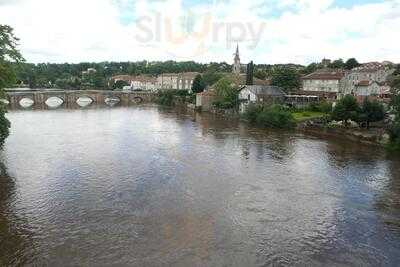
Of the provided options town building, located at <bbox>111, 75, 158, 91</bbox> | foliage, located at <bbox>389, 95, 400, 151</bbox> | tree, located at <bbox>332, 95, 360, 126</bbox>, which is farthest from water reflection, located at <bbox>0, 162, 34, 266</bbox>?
town building, located at <bbox>111, 75, 158, 91</bbox>

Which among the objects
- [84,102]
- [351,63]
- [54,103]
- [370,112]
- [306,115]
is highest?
[351,63]

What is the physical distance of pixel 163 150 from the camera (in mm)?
38188

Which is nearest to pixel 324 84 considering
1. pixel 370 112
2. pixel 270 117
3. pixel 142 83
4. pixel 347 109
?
pixel 270 117

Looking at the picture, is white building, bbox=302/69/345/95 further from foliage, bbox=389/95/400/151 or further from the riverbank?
foliage, bbox=389/95/400/151

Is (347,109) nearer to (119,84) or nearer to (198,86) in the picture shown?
(198,86)

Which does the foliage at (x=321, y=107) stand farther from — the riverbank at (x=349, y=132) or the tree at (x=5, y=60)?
the tree at (x=5, y=60)

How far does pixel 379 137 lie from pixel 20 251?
3392 centimetres

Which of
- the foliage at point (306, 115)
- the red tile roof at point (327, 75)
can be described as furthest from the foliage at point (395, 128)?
the red tile roof at point (327, 75)

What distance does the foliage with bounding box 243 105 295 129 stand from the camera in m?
52.8

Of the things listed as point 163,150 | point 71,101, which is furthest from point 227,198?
point 71,101

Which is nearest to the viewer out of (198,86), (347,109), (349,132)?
(349,132)

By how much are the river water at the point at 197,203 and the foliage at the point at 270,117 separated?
10.8 meters

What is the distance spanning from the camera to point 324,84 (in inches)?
2904

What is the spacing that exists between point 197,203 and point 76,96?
77.1 metres
